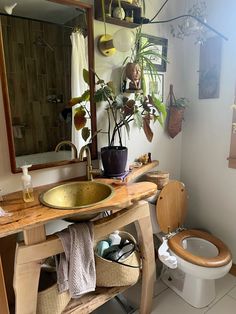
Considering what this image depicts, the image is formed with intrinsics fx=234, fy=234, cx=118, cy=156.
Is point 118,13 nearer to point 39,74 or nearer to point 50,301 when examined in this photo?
point 39,74

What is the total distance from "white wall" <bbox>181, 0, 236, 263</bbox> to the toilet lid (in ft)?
0.94

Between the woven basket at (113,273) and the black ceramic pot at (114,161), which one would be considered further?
the black ceramic pot at (114,161)

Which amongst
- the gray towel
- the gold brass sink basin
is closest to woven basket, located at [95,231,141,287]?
the gray towel

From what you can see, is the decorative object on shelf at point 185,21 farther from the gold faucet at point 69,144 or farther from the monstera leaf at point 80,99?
the gold faucet at point 69,144

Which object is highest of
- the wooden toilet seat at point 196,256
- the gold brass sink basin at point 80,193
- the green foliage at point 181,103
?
the green foliage at point 181,103

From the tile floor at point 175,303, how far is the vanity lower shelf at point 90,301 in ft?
1.24

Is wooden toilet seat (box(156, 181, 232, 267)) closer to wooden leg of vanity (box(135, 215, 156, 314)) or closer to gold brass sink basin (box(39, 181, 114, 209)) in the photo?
wooden leg of vanity (box(135, 215, 156, 314))

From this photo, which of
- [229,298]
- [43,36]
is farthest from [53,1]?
[229,298]

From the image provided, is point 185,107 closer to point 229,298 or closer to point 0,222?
point 229,298

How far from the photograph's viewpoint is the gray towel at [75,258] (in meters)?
1.07

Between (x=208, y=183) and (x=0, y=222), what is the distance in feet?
5.35

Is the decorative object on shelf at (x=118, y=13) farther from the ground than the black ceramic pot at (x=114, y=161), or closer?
farther from the ground

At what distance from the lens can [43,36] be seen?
128 centimetres

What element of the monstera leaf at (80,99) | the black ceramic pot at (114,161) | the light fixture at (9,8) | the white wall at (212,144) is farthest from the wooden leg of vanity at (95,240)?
the light fixture at (9,8)
